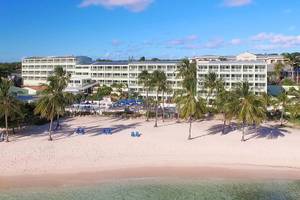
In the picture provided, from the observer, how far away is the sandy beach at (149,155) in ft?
118

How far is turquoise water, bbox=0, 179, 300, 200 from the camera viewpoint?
99.8 ft

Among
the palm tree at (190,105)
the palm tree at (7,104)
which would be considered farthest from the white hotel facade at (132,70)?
the palm tree at (7,104)

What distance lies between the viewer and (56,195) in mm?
30547

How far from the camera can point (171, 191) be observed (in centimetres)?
3186

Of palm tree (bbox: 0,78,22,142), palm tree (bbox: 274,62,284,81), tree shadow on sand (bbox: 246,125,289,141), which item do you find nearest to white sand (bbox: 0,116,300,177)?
tree shadow on sand (bbox: 246,125,289,141)

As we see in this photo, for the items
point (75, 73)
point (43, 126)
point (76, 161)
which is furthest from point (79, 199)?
point (75, 73)

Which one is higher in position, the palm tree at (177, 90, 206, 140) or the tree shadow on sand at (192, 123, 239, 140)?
the palm tree at (177, 90, 206, 140)

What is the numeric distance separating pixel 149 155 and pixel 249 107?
42.7 feet

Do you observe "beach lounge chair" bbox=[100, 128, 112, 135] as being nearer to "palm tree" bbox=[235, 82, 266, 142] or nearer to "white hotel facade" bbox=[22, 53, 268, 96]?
"palm tree" bbox=[235, 82, 266, 142]

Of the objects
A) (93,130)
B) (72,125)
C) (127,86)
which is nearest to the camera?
(93,130)

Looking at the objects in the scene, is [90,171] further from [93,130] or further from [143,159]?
[93,130]

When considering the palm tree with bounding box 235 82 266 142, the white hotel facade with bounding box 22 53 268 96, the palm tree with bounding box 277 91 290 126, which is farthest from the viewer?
the white hotel facade with bounding box 22 53 268 96

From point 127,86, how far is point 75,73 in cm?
2661

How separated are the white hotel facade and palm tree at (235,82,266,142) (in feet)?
42.0
